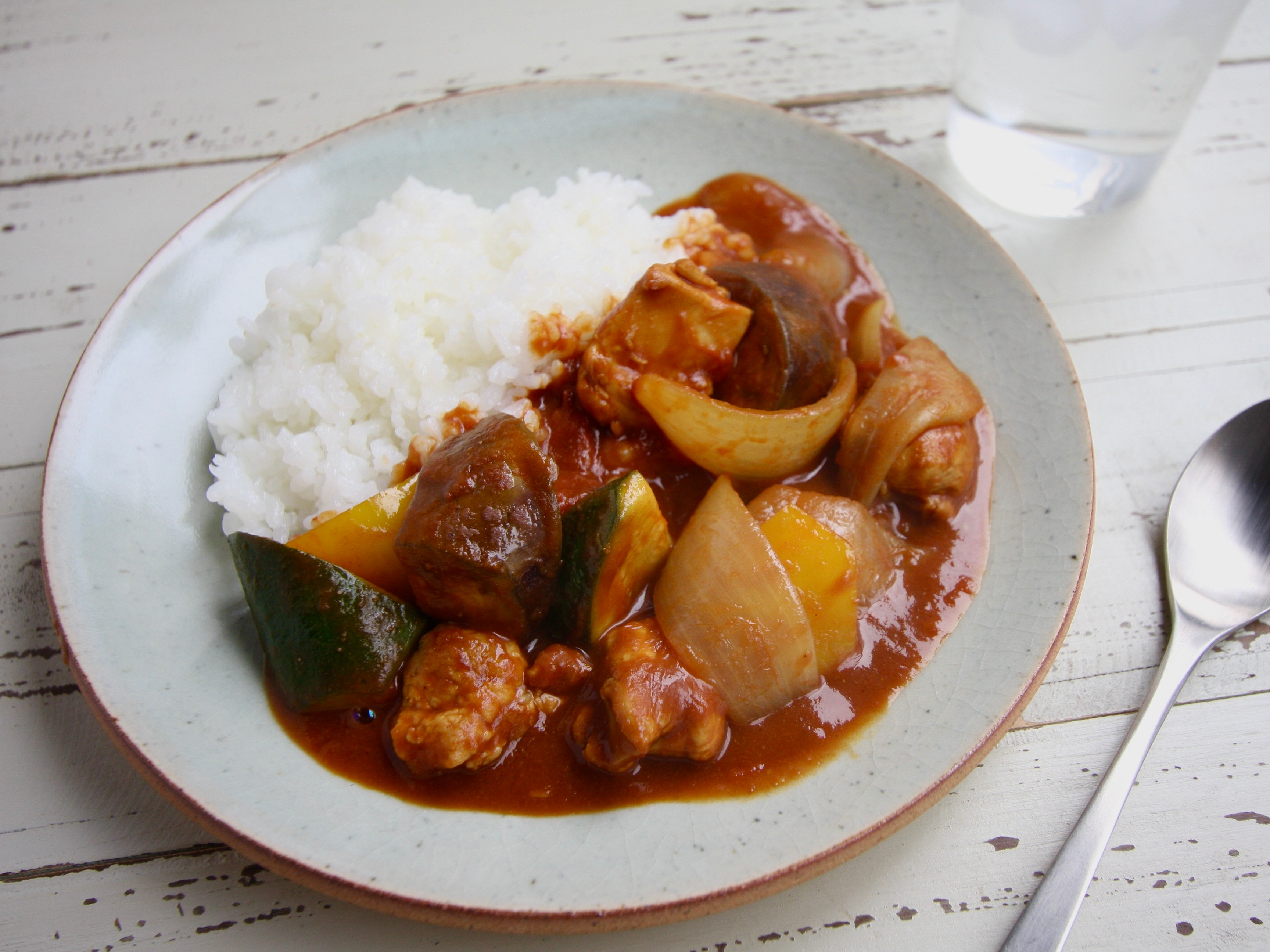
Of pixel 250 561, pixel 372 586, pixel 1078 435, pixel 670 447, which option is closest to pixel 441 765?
pixel 372 586

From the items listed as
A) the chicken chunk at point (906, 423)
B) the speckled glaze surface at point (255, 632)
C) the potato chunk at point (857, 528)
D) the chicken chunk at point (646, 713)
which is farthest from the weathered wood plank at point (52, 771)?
the chicken chunk at point (906, 423)

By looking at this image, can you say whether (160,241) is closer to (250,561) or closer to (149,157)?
(149,157)

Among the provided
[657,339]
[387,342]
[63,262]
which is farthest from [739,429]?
[63,262]

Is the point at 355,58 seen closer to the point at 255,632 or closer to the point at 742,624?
the point at 255,632

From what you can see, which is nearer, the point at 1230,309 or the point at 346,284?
the point at 346,284

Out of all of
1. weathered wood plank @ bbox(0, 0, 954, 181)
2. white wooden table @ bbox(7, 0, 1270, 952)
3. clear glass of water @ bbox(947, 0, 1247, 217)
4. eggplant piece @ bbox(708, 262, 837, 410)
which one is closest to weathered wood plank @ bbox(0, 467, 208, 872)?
white wooden table @ bbox(7, 0, 1270, 952)
